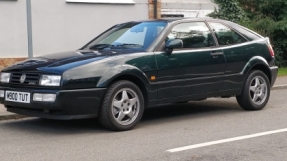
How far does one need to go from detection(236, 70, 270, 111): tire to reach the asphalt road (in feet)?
0.48

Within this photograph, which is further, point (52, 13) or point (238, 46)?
point (52, 13)

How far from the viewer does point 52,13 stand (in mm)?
14445

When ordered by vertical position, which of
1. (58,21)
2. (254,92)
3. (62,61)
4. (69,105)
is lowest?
(254,92)

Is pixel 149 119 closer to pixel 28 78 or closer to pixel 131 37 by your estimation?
pixel 131 37

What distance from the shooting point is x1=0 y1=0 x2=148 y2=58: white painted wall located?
13.7 metres

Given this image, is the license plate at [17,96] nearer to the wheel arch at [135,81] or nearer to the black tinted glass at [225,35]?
the wheel arch at [135,81]

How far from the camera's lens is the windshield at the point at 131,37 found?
8391 mm

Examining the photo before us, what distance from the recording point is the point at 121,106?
7688mm

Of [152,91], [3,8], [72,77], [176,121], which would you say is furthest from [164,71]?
[3,8]

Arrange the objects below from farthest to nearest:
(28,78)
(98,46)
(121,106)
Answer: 1. (98,46)
2. (121,106)
3. (28,78)

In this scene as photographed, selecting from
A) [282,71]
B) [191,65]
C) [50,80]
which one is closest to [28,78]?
[50,80]

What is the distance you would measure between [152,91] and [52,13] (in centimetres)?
711

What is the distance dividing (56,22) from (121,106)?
290 inches

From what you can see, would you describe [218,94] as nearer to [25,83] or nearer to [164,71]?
[164,71]
